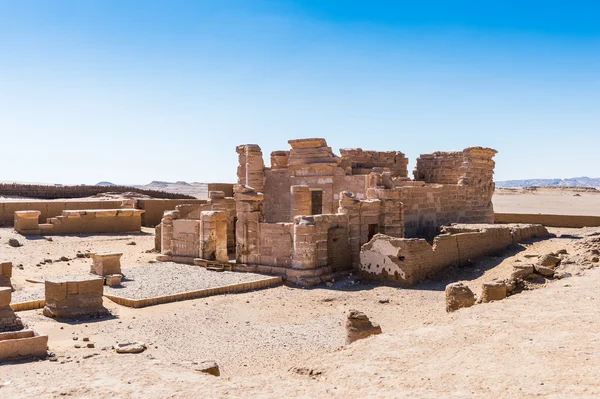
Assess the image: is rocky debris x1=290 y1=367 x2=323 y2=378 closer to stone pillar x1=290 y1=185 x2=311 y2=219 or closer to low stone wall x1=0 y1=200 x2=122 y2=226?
stone pillar x1=290 y1=185 x2=311 y2=219

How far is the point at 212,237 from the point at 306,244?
12.2 ft

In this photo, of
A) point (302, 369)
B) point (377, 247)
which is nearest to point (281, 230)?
point (377, 247)

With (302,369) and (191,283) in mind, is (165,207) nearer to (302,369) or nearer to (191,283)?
(191,283)

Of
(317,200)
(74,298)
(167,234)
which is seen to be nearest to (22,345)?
(74,298)

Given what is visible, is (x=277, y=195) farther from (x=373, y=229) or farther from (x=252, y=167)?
(x=373, y=229)

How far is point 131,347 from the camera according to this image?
9727 millimetres

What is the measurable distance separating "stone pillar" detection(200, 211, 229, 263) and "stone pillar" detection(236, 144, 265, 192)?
557 centimetres

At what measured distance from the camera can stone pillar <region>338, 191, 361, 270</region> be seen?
58.6ft

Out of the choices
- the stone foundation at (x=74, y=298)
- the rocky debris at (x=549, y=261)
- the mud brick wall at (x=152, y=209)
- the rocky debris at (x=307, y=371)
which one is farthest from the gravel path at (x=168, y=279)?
Answer: the mud brick wall at (x=152, y=209)

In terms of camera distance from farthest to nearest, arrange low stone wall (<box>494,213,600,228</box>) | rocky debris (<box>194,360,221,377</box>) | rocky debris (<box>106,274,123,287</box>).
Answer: low stone wall (<box>494,213,600,228</box>), rocky debris (<box>106,274,123,287</box>), rocky debris (<box>194,360,221,377</box>)

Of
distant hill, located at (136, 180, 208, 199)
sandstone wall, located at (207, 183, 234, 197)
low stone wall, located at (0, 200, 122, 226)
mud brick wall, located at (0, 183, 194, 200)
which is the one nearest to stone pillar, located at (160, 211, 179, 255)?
sandstone wall, located at (207, 183, 234, 197)

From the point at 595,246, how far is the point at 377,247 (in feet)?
18.9

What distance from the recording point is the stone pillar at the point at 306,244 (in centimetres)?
1644

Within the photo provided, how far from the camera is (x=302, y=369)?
24.4ft
